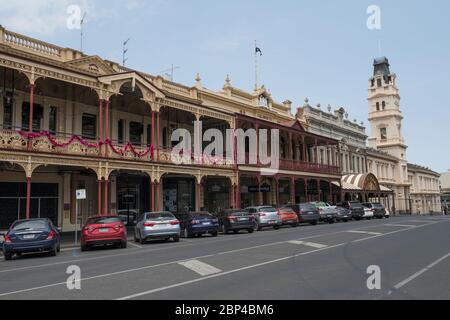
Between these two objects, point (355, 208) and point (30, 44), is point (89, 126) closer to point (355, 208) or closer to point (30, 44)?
point (30, 44)

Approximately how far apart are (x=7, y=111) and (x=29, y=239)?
32.7 feet

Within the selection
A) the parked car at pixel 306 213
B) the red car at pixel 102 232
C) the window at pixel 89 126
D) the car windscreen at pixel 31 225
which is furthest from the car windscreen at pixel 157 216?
the parked car at pixel 306 213

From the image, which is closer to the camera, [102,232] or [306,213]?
[102,232]

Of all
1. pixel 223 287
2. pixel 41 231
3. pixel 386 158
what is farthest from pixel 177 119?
pixel 386 158

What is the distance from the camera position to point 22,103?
23641 mm

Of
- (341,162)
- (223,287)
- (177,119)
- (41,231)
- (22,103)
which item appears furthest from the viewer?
(341,162)

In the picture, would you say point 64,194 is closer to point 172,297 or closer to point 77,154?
point 77,154

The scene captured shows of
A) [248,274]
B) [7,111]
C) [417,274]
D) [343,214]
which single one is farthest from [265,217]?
[417,274]

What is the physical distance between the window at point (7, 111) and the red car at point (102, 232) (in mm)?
8387

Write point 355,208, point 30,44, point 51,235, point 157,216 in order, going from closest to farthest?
point 51,235
point 157,216
point 30,44
point 355,208

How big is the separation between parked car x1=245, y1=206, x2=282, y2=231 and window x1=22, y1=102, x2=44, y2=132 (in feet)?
43.5

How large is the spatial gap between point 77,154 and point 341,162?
4072 cm

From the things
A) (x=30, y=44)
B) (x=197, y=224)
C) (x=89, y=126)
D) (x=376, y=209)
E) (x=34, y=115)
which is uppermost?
(x=30, y=44)

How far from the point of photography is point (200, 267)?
36.9ft
